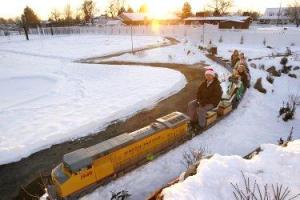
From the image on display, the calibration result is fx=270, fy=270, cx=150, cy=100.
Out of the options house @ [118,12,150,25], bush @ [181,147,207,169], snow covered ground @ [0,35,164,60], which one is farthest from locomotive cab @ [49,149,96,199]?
house @ [118,12,150,25]

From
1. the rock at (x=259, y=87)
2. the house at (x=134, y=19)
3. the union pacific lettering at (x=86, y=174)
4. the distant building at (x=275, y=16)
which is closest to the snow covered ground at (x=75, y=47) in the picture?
the rock at (x=259, y=87)

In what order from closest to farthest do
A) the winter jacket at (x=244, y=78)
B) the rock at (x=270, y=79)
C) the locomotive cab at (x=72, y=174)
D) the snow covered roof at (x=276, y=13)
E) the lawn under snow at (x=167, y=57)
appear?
the locomotive cab at (x=72, y=174) → the winter jacket at (x=244, y=78) → the rock at (x=270, y=79) → the lawn under snow at (x=167, y=57) → the snow covered roof at (x=276, y=13)

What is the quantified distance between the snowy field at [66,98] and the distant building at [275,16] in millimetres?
71157

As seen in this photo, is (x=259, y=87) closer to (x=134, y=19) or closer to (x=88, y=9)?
(x=134, y=19)

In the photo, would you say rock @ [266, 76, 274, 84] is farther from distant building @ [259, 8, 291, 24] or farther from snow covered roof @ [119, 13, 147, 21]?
distant building @ [259, 8, 291, 24]

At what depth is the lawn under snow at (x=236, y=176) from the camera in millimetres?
4168

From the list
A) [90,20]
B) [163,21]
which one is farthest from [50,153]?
[90,20]

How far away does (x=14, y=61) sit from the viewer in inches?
942

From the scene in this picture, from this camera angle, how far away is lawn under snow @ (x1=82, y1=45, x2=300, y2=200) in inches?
245

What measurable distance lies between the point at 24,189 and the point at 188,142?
14.5ft

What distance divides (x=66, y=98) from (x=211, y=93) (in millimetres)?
6983

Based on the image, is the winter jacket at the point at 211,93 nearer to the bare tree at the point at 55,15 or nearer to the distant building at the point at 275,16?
the distant building at the point at 275,16

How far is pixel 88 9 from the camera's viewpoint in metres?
92.4

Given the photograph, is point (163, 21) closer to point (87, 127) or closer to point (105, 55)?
point (105, 55)
